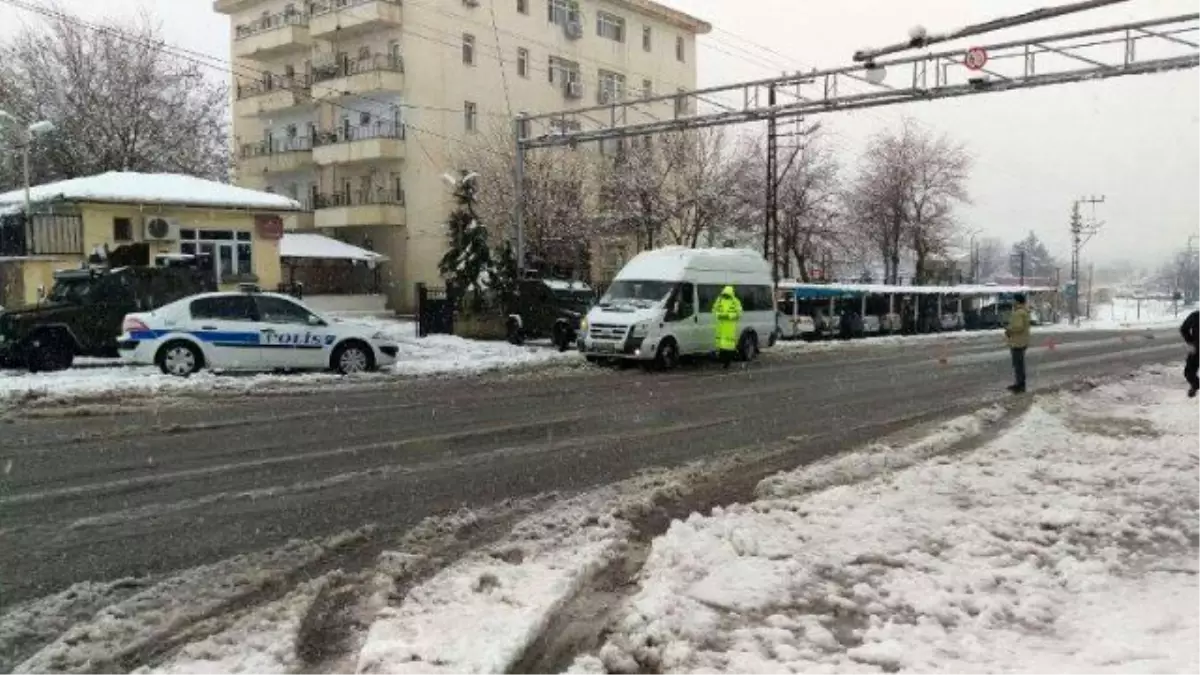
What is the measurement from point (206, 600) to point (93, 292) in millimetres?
15226

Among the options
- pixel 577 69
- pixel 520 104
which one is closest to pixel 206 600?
pixel 520 104

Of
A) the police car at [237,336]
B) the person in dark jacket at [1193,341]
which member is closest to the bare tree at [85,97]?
the police car at [237,336]

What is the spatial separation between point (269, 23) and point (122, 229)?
1049 inches

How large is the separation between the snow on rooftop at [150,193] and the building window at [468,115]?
56.4 ft

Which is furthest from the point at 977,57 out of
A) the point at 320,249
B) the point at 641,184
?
the point at 320,249

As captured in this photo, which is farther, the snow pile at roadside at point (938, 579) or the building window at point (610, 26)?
the building window at point (610, 26)

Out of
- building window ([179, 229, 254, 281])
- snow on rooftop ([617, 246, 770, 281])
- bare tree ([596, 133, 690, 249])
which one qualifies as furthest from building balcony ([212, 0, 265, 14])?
snow on rooftop ([617, 246, 770, 281])

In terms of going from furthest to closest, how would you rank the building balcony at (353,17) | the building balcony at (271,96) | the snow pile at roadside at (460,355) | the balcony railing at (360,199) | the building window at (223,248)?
1. the building balcony at (271,96)
2. the balcony railing at (360,199)
3. the building balcony at (353,17)
4. the building window at (223,248)
5. the snow pile at roadside at (460,355)

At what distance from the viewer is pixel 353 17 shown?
44.7 m

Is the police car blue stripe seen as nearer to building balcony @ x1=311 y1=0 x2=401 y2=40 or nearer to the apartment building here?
the apartment building

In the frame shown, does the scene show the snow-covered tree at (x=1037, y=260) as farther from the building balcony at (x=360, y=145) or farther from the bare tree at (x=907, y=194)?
the building balcony at (x=360, y=145)

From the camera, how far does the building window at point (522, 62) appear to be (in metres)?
48.8

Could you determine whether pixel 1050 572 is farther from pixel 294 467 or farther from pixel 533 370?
pixel 533 370

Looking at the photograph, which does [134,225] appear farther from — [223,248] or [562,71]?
[562,71]
